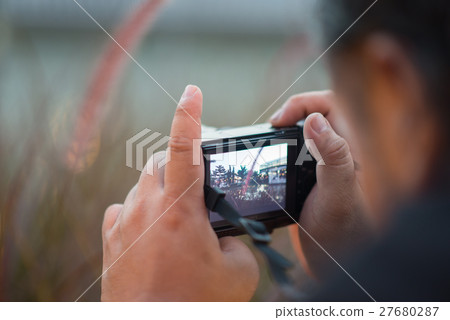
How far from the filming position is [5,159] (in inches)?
26.2

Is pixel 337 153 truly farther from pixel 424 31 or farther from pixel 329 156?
pixel 424 31

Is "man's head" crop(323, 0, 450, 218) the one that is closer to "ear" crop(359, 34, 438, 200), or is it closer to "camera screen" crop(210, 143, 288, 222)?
"ear" crop(359, 34, 438, 200)

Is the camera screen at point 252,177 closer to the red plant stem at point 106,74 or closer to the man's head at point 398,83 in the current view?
the man's head at point 398,83

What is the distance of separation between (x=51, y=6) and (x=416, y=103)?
676 mm

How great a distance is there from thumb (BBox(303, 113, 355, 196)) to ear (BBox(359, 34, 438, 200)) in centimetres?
10

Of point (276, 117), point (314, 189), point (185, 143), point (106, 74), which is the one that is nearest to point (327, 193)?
point (314, 189)

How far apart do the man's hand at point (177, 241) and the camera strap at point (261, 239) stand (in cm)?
2

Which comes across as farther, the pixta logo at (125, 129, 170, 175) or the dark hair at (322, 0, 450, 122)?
the pixta logo at (125, 129, 170, 175)

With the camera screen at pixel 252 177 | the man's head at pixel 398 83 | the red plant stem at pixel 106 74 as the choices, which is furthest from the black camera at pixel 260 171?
the red plant stem at pixel 106 74

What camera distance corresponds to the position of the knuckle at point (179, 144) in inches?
17.1

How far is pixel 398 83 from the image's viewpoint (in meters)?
0.39

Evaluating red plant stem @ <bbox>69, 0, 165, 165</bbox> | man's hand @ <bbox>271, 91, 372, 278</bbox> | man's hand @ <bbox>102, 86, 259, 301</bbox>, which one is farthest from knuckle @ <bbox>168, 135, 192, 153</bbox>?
red plant stem @ <bbox>69, 0, 165, 165</bbox>

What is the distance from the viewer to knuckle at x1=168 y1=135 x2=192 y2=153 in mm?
433

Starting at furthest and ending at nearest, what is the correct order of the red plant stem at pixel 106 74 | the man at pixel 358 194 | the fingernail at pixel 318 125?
the red plant stem at pixel 106 74, the fingernail at pixel 318 125, the man at pixel 358 194
